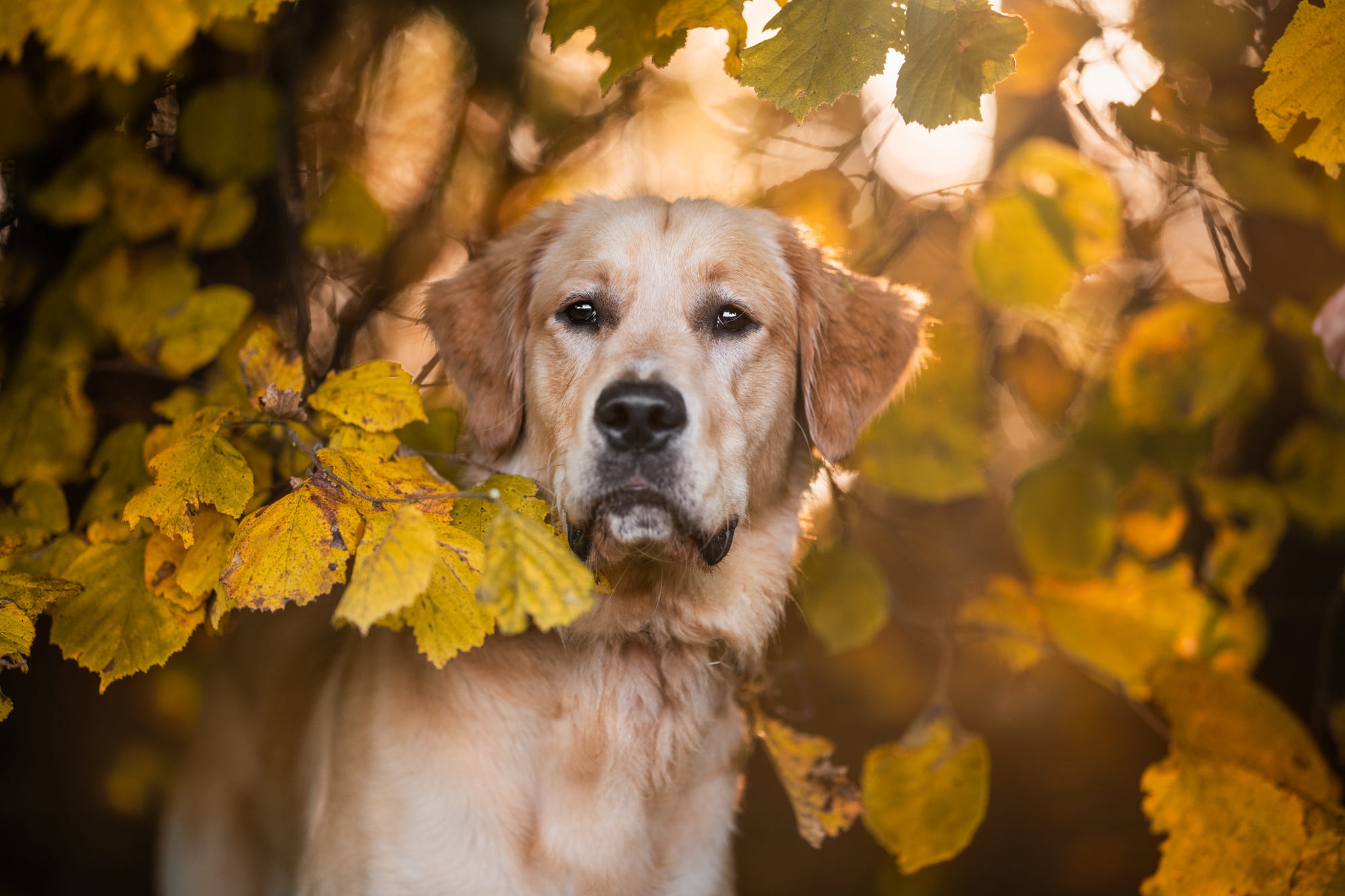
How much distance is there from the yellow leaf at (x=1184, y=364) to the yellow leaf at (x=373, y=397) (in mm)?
2233

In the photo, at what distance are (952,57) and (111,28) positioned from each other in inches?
55.4

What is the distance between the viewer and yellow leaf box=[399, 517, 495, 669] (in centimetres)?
151

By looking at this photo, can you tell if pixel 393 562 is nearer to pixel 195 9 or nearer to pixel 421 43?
pixel 195 9

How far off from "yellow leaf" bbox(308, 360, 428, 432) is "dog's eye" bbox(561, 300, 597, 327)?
1.97 ft

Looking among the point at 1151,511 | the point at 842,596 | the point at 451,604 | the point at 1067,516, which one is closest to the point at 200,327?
the point at 451,604

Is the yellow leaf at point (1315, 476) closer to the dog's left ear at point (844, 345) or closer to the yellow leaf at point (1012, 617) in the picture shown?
the yellow leaf at point (1012, 617)

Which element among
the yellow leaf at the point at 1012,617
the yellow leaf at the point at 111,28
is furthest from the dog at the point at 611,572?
the yellow leaf at the point at 1012,617

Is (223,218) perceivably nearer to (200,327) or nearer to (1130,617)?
(200,327)

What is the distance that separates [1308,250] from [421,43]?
3723mm

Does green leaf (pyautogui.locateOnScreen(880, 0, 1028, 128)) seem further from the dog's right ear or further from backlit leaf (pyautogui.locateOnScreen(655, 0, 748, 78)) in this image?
the dog's right ear

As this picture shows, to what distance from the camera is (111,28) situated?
1.45 meters

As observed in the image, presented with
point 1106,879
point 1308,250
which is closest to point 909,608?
point 1106,879

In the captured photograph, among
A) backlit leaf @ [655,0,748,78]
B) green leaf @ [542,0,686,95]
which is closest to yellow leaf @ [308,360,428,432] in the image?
green leaf @ [542,0,686,95]

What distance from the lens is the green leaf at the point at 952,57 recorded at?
1.55 m
